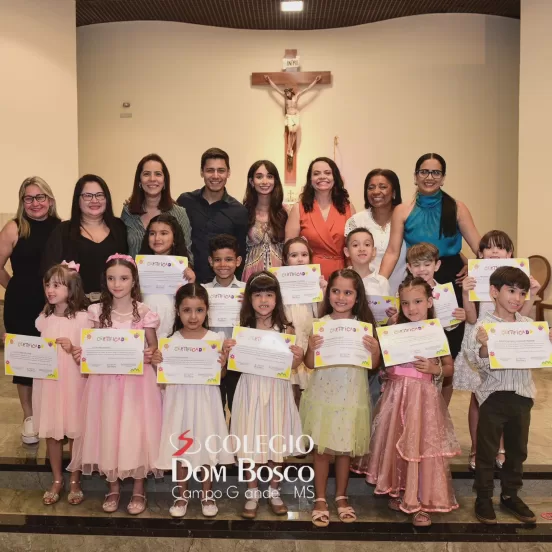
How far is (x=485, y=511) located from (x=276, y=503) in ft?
3.31

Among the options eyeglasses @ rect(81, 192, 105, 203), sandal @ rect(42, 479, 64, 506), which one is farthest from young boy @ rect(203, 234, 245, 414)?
sandal @ rect(42, 479, 64, 506)

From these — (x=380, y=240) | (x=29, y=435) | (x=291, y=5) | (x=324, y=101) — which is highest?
→ (x=291, y=5)

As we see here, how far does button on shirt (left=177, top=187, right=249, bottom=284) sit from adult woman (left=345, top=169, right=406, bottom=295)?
65cm


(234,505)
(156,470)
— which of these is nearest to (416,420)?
(234,505)

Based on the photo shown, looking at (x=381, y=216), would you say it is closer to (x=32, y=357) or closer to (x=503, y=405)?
(x=503, y=405)

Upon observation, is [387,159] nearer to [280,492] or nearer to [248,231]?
[248,231]

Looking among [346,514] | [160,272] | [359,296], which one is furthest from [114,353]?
[346,514]

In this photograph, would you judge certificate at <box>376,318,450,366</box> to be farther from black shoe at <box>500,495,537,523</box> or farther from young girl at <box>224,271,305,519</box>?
black shoe at <box>500,495,537,523</box>

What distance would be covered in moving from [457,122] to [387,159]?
959 mm

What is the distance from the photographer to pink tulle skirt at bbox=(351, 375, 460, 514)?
2.87m

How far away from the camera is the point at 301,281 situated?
10.7ft

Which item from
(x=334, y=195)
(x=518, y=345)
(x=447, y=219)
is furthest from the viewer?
(x=334, y=195)

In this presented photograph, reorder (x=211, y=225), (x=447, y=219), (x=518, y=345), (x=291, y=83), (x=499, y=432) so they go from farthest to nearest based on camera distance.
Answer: (x=291, y=83) < (x=211, y=225) < (x=447, y=219) < (x=499, y=432) < (x=518, y=345)

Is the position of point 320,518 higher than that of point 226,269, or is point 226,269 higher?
point 226,269
